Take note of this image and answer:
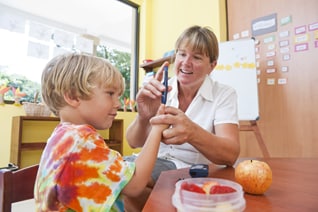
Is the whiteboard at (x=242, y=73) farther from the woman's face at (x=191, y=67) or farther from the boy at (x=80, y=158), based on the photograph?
the boy at (x=80, y=158)

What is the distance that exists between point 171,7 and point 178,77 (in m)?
A: 2.31

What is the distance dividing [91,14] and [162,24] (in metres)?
0.93

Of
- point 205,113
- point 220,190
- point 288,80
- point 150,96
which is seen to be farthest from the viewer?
point 288,80

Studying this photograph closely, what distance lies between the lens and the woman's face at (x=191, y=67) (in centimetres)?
106

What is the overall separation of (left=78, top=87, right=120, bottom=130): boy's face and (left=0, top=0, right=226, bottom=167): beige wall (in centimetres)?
187

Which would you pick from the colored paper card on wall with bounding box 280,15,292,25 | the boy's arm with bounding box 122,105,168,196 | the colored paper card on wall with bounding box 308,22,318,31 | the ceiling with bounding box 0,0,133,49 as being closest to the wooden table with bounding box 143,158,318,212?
the boy's arm with bounding box 122,105,168,196

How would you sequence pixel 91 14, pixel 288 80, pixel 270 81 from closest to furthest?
1. pixel 288 80
2. pixel 270 81
3. pixel 91 14

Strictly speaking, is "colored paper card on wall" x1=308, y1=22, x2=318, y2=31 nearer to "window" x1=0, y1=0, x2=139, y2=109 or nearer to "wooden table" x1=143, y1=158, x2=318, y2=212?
"wooden table" x1=143, y1=158, x2=318, y2=212

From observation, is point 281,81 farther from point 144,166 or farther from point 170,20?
point 144,166

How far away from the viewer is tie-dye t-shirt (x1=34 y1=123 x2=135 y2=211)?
0.50 m

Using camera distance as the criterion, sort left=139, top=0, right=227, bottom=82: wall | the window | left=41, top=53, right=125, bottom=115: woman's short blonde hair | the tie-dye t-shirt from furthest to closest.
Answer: left=139, top=0, right=227, bottom=82: wall
the window
left=41, top=53, right=125, bottom=115: woman's short blonde hair
the tie-dye t-shirt

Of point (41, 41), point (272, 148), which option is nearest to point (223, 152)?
point (272, 148)

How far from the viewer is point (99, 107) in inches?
26.1

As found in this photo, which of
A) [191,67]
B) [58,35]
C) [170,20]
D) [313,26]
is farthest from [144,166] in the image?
[170,20]
